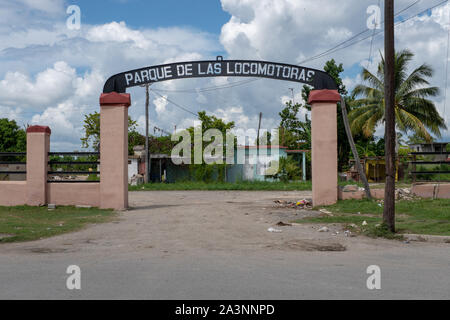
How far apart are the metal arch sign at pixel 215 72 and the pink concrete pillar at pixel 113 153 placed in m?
0.98

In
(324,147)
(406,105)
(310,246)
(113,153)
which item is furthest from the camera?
(406,105)

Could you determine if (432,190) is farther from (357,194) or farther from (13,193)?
(13,193)

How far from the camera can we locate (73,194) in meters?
15.3

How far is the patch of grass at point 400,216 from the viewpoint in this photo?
973cm

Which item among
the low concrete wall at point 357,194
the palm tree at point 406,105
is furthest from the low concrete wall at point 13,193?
the palm tree at point 406,105

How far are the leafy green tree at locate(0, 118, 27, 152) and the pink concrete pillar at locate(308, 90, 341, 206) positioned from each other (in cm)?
3920

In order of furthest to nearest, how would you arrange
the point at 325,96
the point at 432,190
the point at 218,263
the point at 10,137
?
the point at 10,137
the point at 432,190
the point at 325,96
the point at 218,263

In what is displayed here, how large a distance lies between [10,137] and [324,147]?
40646 millimetres

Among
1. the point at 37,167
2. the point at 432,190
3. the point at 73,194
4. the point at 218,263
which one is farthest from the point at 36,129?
the point at 432,190

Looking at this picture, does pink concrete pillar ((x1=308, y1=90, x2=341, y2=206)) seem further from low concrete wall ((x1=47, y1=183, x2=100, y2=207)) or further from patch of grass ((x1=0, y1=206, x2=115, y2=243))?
low concrete wall ((x1=47, y1=183, x2=100, y2=207))

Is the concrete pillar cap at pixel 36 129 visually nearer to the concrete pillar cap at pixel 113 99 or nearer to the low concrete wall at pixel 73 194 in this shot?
the low concrete wall at pixel 73 194

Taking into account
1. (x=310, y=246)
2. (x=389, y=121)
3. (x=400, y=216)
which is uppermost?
(x=389, y=121)

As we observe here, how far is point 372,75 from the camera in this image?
34.3 metres

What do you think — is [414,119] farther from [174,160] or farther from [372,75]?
[174,160]
